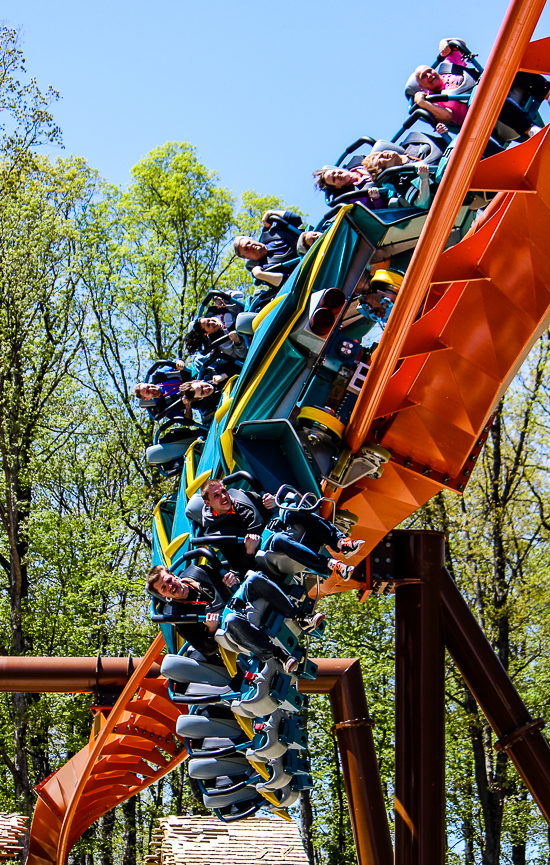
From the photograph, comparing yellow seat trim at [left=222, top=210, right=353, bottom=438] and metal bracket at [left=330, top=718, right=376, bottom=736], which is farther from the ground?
yellow seat trim at [left=222, top=210, right=353, bottom=438]

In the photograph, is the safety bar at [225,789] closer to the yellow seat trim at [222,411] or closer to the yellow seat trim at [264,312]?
the yellow seat trim at [222,411]

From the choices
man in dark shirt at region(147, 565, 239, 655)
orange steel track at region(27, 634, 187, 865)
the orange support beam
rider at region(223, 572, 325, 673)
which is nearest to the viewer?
the orange support beam

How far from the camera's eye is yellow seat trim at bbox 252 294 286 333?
23.5 ft

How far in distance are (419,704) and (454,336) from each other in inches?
123

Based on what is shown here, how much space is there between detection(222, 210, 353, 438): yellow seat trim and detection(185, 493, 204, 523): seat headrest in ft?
1.14

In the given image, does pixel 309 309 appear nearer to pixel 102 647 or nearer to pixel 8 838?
pixel 8 838

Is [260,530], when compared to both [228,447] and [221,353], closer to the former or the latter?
[228,447]

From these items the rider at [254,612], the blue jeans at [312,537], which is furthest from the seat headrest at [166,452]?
the rider at [254,612]

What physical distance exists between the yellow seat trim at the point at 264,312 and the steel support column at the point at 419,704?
96.1 inches

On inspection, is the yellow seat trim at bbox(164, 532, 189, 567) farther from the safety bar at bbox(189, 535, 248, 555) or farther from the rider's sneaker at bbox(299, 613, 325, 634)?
the rider's sneaker at bbox(299, 613, 325, 634)

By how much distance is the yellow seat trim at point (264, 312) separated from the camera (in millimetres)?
7168

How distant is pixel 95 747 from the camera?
320 inches

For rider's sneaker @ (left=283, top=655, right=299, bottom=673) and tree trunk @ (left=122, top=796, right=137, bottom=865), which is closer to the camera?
rider's sneaker @ (left=283, top=655, right=299, bottom=673)

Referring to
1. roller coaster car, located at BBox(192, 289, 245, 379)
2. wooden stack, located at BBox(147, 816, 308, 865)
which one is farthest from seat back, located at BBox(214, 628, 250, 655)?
wooden stack, located at BBox(147, 816, 308, 865)
